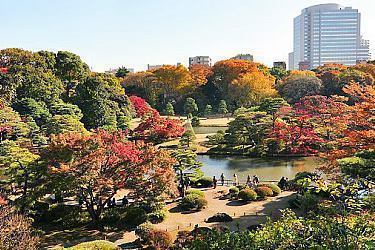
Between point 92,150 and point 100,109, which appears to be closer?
point 92,150

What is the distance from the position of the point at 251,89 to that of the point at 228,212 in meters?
30.9

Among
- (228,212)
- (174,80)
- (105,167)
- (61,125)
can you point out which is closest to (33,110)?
(61,125)

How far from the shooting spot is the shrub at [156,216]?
1422 centimetres

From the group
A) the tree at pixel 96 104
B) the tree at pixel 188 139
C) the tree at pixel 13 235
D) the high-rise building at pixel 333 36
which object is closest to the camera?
the tree at pixel 13 235

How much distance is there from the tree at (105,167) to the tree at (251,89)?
31675 mm

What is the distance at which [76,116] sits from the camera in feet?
98.4

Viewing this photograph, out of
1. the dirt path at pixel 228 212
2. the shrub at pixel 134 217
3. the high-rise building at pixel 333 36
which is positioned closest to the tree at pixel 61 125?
the dirt path at pixel 228 212

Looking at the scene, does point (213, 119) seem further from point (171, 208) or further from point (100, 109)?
point (171, 208)

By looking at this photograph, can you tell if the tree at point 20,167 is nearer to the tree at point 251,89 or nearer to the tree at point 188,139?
the tree at point 188,139

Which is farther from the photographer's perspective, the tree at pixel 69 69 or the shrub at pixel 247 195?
the tree at pixel 69 69

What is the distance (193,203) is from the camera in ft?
51.3

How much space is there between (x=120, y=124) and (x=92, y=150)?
810 inches

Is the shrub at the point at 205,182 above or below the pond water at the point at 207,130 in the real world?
below

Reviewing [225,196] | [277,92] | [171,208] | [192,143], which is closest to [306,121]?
[192,143]
